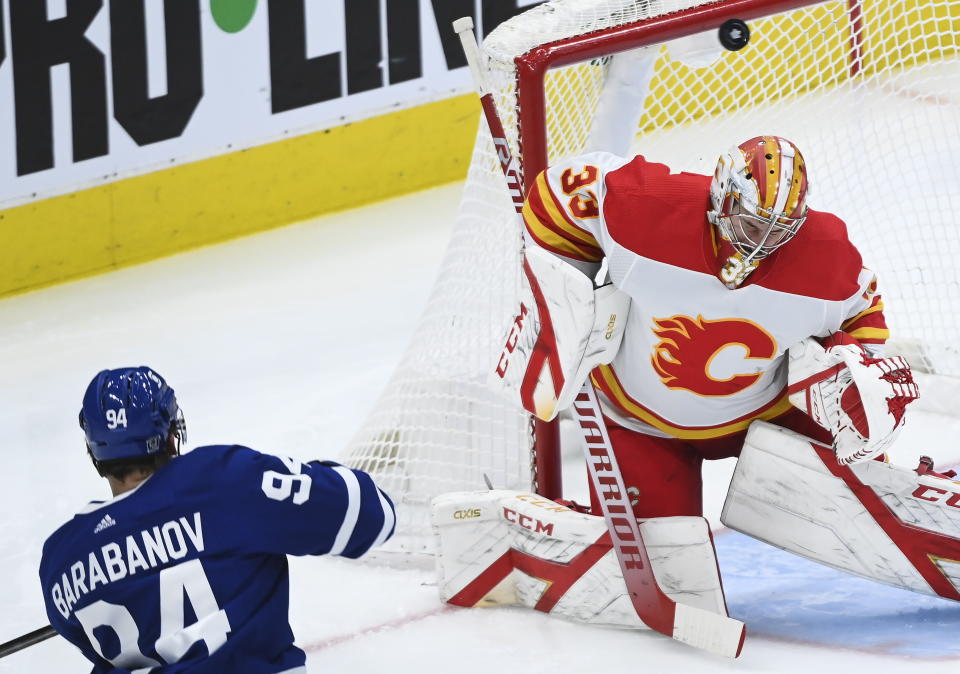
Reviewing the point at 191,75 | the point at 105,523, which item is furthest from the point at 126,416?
the point at 191,75

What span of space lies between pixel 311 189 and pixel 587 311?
2872 millimetres

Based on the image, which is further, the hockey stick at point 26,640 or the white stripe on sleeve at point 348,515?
the hockey stick at point 26,640

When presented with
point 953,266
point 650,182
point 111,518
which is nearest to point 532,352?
point 650,182

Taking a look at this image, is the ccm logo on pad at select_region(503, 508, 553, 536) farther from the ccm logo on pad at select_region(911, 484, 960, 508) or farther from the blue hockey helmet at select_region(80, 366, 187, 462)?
the blue hockey helmet at select_region(80, 366, 187, 462)

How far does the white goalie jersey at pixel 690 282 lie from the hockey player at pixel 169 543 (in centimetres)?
74

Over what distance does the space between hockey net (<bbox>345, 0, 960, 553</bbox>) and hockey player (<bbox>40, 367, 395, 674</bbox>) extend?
111 centimetres

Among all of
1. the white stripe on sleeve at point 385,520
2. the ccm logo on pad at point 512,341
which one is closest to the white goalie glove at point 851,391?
the ccm logo on pad at point 512,341

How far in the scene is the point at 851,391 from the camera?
258 centimetres

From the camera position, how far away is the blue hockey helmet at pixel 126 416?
81.6 inches

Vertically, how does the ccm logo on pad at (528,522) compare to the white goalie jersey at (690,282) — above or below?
below

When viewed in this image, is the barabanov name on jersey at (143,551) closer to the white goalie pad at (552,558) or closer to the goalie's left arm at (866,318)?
the white goalie pad at (552,558)

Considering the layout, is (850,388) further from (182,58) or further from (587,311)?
(182,58)

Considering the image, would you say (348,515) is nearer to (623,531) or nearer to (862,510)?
(623,531)

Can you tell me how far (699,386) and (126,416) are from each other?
1.06 metres
